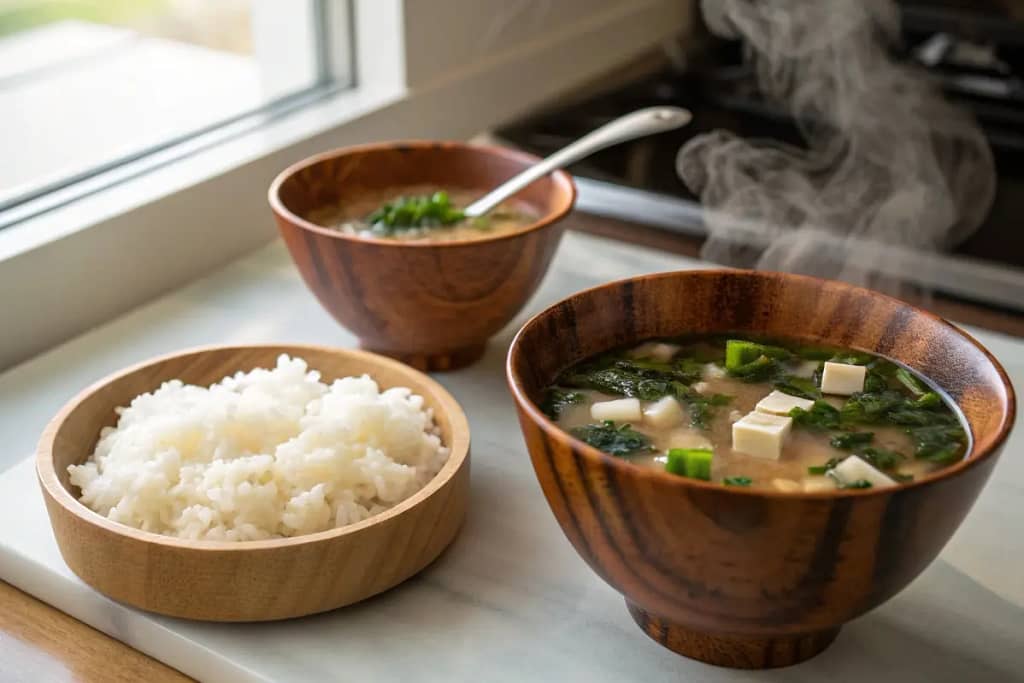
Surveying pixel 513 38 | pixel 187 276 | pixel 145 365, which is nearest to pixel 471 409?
pixel 145 365

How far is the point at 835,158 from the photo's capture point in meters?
1.73

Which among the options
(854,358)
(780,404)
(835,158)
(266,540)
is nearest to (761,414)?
(780,404)

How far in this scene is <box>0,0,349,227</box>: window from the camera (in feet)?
4.57

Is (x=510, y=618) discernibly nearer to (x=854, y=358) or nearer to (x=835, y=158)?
(x=854, y=358)

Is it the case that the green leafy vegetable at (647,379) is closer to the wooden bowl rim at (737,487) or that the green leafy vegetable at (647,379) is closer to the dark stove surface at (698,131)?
the wooden bowl rim at (737,487)

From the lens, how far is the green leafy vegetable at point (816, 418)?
85 cm

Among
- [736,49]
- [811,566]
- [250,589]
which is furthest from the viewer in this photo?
[736,49]

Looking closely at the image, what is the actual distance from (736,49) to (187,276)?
125cm

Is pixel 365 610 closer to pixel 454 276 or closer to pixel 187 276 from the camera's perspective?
pixel 454 276

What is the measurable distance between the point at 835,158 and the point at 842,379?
2.98 feet

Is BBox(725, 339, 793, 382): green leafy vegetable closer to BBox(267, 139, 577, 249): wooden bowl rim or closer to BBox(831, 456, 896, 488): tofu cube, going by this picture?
BBox(831, 456, 896, 488): tofu cube

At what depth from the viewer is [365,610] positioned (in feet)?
2.93

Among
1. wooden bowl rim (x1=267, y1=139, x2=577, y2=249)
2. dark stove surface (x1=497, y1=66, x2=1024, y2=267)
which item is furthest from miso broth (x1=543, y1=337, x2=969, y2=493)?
dark stove surface (x1=497, y1=66, x2=1024, y2=267)

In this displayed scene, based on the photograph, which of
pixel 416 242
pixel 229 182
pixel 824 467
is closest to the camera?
pixel 824 467
